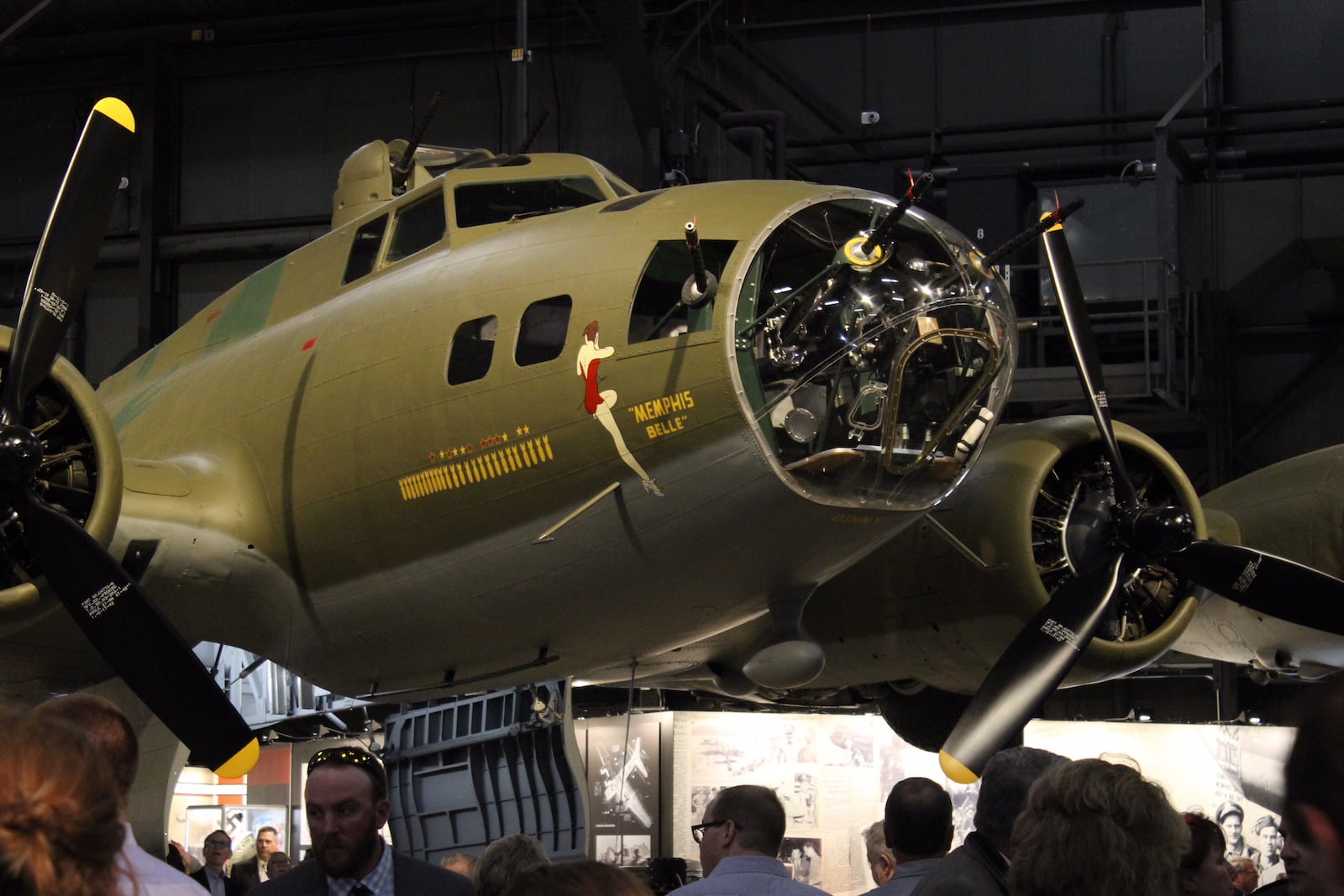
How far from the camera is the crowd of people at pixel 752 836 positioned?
69.4 inches

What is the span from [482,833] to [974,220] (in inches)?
397

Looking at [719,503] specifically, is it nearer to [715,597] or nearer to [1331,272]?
[715,597]

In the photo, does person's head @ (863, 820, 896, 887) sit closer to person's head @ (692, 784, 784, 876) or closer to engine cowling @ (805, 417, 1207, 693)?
person's head @ (692, 784, 784, 876)

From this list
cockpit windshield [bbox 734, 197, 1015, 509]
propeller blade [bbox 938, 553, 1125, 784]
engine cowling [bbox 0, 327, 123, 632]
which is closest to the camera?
cockpit windshield [bbox 734, 197, 1015, 509]

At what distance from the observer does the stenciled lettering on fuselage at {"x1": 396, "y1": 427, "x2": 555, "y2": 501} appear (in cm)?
780

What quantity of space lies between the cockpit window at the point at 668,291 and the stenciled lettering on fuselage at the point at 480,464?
30.0 inches

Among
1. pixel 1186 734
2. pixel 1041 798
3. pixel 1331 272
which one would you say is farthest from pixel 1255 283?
pixel 1041 798

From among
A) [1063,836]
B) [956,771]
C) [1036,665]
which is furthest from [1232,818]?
[1063,836]

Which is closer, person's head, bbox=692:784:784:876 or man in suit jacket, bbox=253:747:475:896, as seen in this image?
man in suit jacket, bbox=253:747:475:896

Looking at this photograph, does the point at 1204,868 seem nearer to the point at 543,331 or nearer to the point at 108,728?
the point at 108,728

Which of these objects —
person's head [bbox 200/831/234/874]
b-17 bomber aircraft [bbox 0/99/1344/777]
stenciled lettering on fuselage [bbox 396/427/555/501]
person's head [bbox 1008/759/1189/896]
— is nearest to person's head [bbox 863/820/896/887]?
b-17 bomber aircraft [bbox 0/99/1344/777]

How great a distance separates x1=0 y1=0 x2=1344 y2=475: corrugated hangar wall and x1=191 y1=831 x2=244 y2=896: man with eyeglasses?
24.7 feet

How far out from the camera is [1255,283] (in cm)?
1852

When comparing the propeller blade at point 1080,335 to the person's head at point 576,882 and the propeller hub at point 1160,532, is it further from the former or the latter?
the person's head at point 576,882
